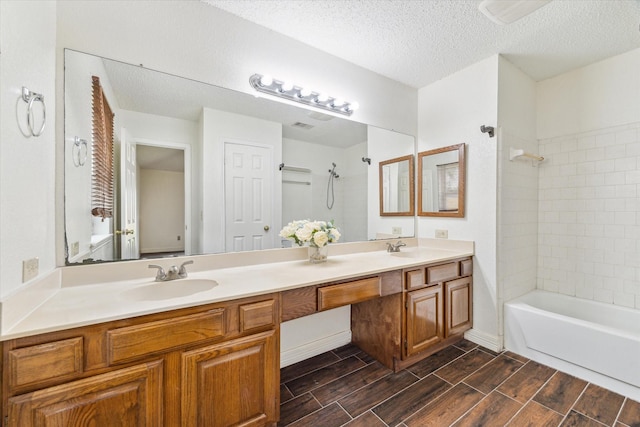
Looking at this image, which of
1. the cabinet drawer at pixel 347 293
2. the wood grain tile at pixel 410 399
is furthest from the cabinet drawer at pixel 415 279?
the wood grain tile at pixel 410 399

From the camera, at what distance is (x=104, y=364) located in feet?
3.18

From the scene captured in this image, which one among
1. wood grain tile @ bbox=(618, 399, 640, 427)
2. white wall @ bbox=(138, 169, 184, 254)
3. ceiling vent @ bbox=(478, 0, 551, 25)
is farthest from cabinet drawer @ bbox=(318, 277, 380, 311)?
ceiling vent @ bbox=(478, 0, 551, 25)

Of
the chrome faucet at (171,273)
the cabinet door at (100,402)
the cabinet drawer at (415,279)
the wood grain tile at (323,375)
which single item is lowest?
the wood grain tile at (323,375)

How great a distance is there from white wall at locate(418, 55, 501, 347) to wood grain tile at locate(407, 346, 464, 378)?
1.06 ft

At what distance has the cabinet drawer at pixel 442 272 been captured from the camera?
2.07 meters

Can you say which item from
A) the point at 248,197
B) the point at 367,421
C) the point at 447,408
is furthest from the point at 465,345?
the point at 248,197

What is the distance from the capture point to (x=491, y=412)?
1546 mm

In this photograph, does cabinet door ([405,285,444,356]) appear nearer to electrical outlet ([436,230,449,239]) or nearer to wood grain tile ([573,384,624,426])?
electrical outlet ([436,230,449,239])

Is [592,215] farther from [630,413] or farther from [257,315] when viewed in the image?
[257,315]

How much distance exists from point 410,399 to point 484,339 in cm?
110

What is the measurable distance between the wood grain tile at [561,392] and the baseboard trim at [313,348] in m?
1.34

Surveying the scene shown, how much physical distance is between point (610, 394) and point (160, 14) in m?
3.65

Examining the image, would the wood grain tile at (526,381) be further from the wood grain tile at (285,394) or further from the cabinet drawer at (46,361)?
the cabinet drawer at (46,361)

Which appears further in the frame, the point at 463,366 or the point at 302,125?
the point at 302,125
